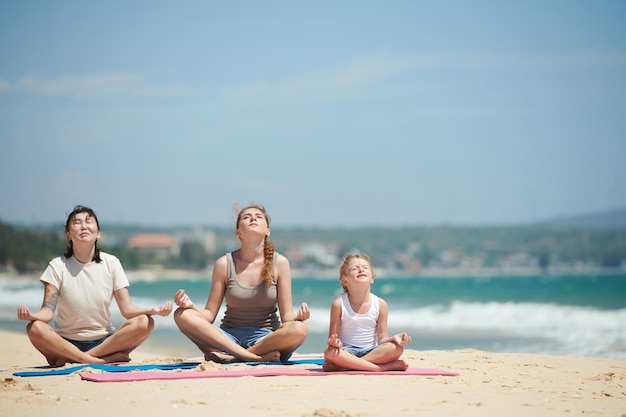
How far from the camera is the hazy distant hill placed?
11388cm

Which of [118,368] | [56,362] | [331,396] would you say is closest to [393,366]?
[331,396]

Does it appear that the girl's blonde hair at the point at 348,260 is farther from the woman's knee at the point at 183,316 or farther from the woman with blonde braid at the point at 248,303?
the woman's knee at the point at 183,316

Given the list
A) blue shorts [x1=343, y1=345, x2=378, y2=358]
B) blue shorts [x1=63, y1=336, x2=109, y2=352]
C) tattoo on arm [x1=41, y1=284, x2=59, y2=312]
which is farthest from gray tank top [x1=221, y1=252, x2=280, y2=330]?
tattoo on arm [x1=41, y1=284, x2=59, y2=312]

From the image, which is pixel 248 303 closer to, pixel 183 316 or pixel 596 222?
pixel 183 316

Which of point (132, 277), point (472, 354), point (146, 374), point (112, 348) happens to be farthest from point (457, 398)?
point (132, 277)

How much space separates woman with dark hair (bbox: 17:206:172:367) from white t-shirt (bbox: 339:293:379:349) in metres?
1.44

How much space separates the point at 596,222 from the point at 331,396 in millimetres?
118077

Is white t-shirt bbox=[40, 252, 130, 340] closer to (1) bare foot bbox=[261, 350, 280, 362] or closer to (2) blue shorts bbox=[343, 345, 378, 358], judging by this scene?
(1) bare foot bbox=[261, 350, 280, 362]

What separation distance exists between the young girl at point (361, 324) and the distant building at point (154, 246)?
10261 cm

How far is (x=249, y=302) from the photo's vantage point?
25.9 feet

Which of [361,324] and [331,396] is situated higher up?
[361,324]

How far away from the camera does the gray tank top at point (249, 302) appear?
25.8ft

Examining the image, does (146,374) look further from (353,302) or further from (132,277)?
(132,277)

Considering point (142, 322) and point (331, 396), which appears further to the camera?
point (142, 322)
